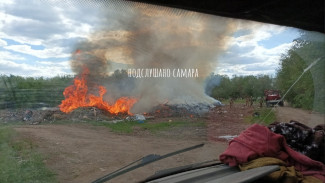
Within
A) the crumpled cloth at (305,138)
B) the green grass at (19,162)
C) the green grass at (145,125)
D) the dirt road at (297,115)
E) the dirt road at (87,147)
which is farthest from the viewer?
the green grass at (145,125)

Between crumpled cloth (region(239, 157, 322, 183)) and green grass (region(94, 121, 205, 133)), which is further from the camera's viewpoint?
green grass (region(94, 121, 205, 133))

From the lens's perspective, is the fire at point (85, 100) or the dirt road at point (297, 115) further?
the fire at point (85, 100)

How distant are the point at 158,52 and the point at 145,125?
1594 mm

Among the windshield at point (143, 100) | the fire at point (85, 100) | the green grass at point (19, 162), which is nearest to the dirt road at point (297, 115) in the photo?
the windshield at point (143, 100)

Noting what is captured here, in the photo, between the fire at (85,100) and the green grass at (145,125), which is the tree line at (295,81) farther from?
the fire at (85,100)

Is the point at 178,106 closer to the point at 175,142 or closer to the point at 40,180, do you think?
the point at 175,142

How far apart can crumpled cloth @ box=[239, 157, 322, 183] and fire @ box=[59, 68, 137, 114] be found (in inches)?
119

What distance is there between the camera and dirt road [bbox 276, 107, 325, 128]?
2.20 metres

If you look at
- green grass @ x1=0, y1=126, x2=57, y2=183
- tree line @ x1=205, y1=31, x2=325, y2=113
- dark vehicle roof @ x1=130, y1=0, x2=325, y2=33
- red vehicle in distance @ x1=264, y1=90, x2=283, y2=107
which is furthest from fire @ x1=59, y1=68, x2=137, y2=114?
dark vehicle roof @ x1=130, y1=0, x2=325, y2=33

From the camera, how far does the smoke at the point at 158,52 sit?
6.40 feet

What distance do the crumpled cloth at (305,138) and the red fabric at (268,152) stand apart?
0.39 ft

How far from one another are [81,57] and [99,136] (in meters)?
1.52

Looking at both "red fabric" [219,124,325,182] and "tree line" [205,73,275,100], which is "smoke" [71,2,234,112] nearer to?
"tree line" [205,73,275,100]

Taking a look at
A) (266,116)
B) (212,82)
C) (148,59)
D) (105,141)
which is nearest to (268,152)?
(266,116)
